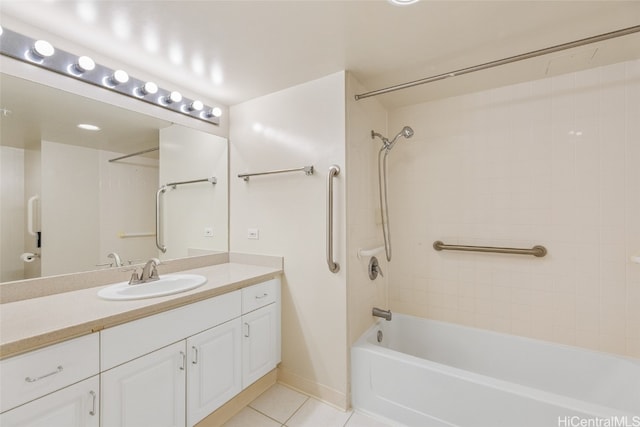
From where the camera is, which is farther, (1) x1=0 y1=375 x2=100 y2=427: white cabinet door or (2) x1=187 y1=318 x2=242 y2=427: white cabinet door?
(2) x1=187 y1=318 x2=242 y2=427: white cabinet door

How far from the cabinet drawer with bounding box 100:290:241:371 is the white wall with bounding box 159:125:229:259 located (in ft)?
2.25

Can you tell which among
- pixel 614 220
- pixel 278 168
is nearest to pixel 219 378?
pixel 278 168

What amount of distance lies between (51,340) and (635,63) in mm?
3298

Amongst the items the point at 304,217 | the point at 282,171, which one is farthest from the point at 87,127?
the point at 304,217

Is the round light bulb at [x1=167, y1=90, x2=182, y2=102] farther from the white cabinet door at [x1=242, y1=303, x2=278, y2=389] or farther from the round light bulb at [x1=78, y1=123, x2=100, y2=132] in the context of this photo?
the white cabinet door at [x1=242, y1=303, x2=278, y2=389]

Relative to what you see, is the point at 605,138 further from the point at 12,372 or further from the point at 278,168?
the point at 12,372

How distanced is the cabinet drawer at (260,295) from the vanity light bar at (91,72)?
56.2 inches

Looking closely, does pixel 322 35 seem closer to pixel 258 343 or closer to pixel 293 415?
pixel 258 343

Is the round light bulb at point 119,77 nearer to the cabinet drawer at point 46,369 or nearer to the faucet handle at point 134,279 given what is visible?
the faucet handle at point 134,279

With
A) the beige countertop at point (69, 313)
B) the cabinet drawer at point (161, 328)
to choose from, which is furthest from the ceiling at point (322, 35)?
the cabinet drawer at point (161, 328)

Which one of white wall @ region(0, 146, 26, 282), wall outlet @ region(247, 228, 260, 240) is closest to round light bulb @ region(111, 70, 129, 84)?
white wall @ region(0, 146, 26, 282)

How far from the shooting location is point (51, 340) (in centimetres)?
93

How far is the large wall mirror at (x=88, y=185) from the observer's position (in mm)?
1312

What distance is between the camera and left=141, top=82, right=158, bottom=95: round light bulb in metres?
1.74
